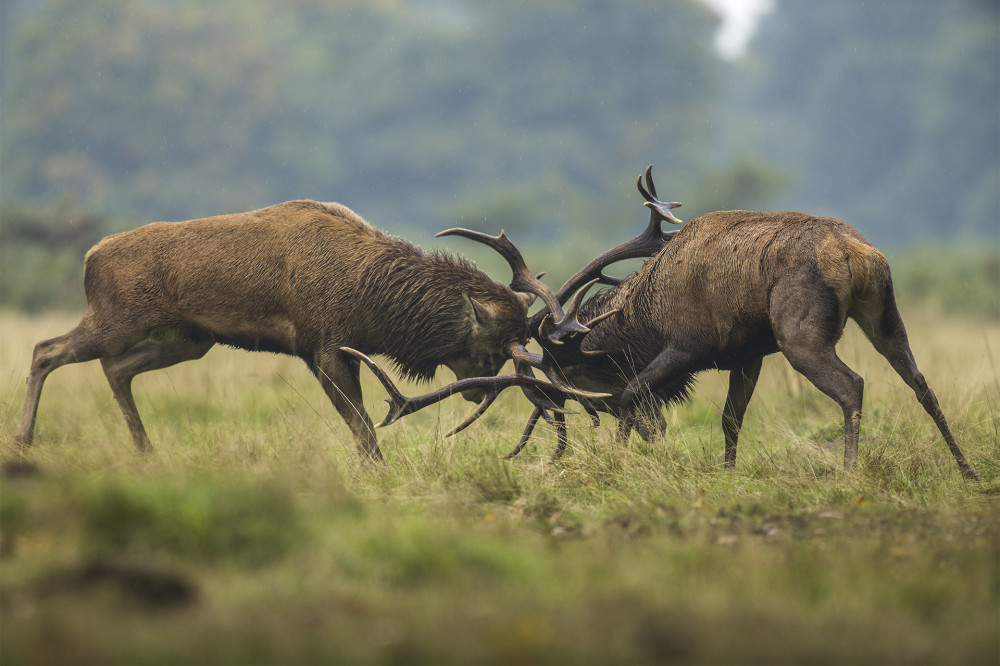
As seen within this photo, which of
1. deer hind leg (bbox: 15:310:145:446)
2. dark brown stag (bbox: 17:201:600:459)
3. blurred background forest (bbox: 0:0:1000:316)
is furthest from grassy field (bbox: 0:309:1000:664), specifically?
blurred background forest (bbox: 0:0:1000:316)

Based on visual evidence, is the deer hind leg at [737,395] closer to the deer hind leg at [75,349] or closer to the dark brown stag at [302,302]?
the dark brown stag at [302,302]

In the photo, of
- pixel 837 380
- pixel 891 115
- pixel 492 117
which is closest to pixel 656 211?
Answer: pixel 837 380

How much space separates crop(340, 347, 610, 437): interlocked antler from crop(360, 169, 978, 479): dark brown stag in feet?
0.78

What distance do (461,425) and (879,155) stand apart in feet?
151

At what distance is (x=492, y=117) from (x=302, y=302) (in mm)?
35333

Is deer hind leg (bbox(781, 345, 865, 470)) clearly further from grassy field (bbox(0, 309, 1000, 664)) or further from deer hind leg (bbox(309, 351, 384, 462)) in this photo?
deer hind leg (bbox(309, 351, 384, 462))

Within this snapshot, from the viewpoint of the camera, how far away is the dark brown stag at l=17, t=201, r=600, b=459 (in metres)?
7.12

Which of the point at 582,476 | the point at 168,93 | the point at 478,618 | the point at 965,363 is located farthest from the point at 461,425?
the point at 168,93

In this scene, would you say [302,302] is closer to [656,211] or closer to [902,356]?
[656,211]

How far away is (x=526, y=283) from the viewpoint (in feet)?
25.0

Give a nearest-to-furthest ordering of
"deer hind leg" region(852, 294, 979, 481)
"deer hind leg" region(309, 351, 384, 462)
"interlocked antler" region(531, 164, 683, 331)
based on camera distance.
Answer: "deer hind leg" region(852, 294, 979, 481) → "deer hind leg" region(309, 351, 384, 462) → "interlocked antler" region(531, 164, 683, 331)

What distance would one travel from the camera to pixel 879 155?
160ft

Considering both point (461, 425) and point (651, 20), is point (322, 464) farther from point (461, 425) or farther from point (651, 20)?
point (651, 20)

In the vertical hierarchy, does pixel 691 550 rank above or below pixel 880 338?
below
